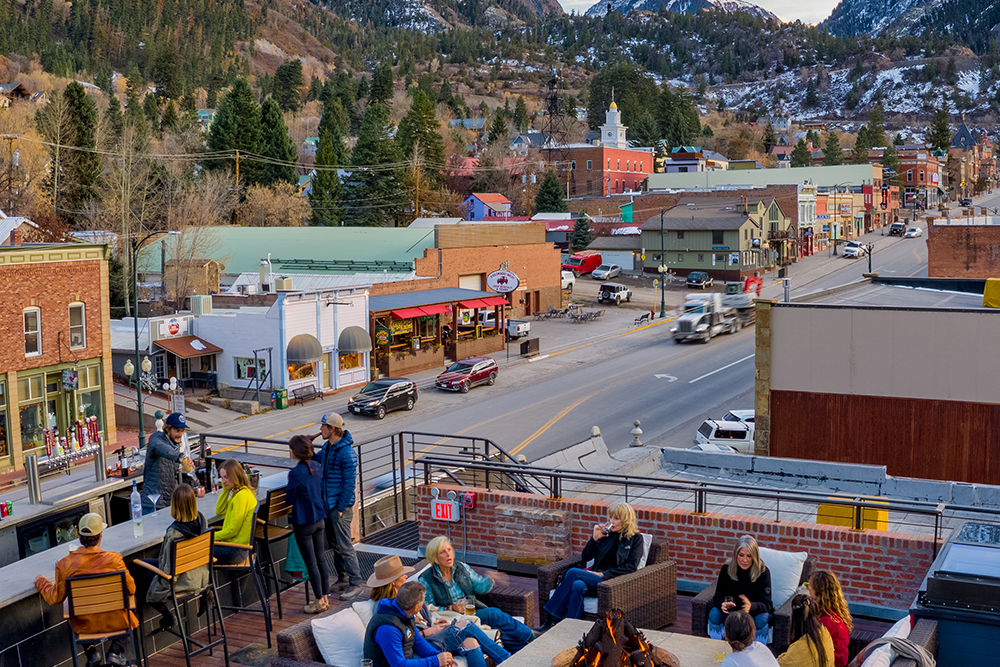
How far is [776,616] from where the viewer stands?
7.47 m

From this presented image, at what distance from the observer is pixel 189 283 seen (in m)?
51.5

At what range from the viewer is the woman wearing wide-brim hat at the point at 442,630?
23.3 ft

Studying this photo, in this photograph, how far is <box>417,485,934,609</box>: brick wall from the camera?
858 centimetres

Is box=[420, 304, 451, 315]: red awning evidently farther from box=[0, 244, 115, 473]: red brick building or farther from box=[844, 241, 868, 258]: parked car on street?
box=[844, 241, 868, 258]: parked car on street

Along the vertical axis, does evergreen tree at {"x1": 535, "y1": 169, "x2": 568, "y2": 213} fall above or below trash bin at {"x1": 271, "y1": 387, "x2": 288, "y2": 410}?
above

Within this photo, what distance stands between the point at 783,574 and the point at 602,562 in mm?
1582

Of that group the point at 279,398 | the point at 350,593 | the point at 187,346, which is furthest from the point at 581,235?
the point at 350,593

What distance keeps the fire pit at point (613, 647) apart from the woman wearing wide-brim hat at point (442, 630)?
995 mm

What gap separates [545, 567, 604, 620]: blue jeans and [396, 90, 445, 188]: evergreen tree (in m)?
85.3

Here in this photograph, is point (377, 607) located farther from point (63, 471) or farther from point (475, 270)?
point (475, 270)

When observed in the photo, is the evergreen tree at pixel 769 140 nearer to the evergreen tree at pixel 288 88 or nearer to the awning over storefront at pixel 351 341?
the evergreen tree at pixel 288 88

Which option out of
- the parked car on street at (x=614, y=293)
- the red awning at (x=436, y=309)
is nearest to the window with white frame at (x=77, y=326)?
the red awning at (x=436, y=309)

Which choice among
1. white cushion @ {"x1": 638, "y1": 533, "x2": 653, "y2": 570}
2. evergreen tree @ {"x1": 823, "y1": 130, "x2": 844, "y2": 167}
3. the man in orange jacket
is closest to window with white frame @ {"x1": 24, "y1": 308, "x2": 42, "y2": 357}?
the man in orange jacket

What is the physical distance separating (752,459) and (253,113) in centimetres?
6963
